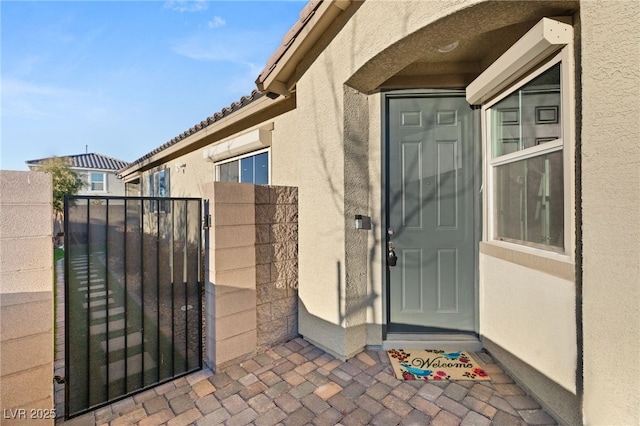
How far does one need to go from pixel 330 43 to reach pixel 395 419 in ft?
12.6

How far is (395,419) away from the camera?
2184 millimetres

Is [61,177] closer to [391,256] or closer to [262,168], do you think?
[262,168]

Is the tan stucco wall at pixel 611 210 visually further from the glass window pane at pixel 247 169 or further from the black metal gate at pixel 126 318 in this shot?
the glass window pane at pixel 247 169

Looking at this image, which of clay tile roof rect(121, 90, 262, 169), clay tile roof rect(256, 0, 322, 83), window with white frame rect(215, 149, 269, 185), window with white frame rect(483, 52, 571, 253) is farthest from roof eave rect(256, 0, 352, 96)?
window with white frame rect(483, 52, 571, 253)

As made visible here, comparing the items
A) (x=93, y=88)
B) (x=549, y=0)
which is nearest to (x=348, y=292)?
(x=549, y=0)

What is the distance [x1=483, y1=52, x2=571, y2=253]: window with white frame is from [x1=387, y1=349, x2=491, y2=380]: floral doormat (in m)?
1.42

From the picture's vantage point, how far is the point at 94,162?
985 inches

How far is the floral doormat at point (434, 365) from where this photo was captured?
271cm

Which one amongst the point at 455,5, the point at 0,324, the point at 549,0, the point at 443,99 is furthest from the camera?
the point at 443,99

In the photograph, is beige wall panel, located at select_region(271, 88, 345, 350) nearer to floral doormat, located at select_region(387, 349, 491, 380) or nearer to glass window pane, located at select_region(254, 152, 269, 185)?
floral doormat, located at select_region(387, 349, 491, 380)

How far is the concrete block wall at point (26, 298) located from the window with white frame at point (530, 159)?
4038 millimetres

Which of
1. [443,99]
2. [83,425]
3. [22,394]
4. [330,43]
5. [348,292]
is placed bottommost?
[83,425]

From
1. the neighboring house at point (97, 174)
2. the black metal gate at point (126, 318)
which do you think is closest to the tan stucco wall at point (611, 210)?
the black metal gate at point (126, 318)

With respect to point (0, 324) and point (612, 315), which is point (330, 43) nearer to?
point (612, 315)
